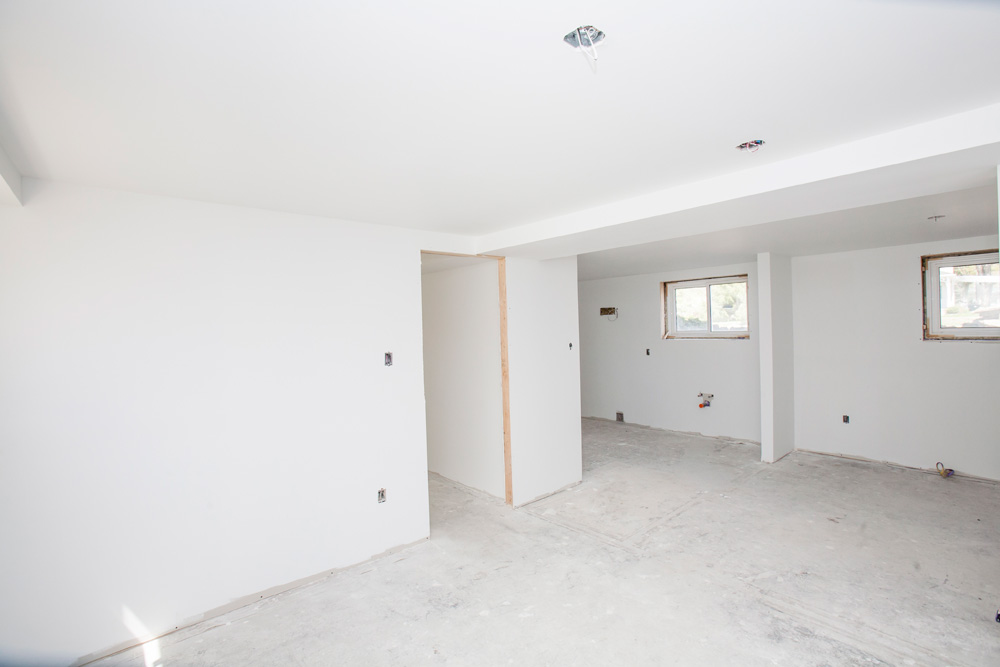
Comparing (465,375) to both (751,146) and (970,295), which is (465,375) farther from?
(970,295)

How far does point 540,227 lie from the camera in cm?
332

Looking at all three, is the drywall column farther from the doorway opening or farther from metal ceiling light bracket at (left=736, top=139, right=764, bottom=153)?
metal ceiling light bracket at (left=736, top=139, right=764, bottom=153)

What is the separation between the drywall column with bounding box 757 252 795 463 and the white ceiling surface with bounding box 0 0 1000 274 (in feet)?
9.13

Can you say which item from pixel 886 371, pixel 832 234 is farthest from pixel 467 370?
pixel 886 371

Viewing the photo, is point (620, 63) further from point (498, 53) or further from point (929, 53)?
point (929, 53)

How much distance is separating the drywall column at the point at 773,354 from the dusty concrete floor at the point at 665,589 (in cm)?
90

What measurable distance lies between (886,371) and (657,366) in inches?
101

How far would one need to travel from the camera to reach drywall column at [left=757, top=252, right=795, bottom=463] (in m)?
5.09

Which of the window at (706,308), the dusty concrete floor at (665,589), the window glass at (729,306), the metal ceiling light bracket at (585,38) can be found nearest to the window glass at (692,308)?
the window at (706,308)

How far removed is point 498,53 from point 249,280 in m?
2.14

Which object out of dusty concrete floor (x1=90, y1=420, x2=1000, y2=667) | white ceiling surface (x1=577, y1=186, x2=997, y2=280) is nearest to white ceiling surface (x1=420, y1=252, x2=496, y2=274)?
white ceiling surface (x1=577, y1=186, x2=997, y2=280)

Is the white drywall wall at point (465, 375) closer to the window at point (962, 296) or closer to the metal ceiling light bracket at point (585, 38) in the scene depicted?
the metal ceiling light bracket at point (585, 38)

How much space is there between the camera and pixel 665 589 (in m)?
2.76

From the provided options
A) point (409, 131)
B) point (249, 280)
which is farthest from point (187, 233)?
point (409, 131)
